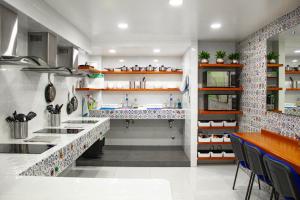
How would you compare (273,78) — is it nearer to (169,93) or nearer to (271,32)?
(271,32)

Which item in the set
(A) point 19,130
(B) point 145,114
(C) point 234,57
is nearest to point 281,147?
(C) point 234,57

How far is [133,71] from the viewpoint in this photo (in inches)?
216

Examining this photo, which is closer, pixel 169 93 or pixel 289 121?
pixel 289 121

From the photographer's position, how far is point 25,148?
7.10 feet

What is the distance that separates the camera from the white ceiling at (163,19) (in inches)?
107

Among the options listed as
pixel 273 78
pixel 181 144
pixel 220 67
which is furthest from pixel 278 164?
pixel 181 144

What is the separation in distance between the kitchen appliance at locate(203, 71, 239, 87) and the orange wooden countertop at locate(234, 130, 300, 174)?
1453 millimetres

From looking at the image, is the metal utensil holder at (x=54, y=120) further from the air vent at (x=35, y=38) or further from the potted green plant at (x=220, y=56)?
the potted green plant at (x=220, y=56)

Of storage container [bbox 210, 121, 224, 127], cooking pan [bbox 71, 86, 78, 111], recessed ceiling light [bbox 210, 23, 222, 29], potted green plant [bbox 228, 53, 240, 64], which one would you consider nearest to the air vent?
cooking pan [bbox 71, 86, 78, 111]

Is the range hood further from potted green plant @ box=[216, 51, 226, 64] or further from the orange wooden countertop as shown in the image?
potted green plant @ box=[216, 51, 226, 64]

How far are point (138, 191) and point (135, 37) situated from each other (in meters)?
3.50

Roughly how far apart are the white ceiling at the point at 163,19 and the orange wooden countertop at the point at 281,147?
1630 millimetres

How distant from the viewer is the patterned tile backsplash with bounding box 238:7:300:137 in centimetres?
303

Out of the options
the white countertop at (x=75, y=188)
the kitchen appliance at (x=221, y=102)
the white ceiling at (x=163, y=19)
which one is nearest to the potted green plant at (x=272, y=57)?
the white ceiling at (x=163, y=19)
